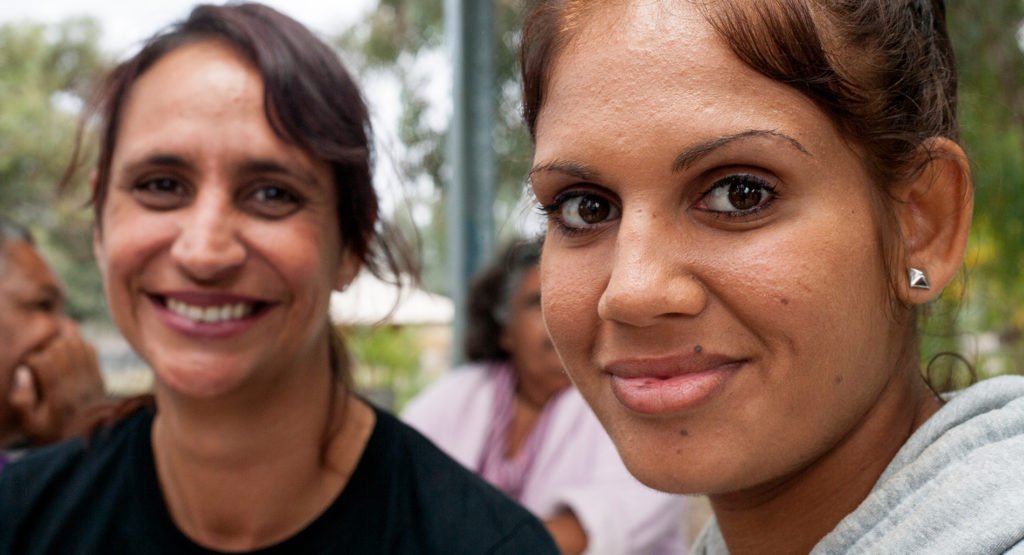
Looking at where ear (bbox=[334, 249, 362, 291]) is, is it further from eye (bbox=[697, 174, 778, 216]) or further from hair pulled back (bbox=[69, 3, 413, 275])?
eye (bbox=[697, 174, 778, 216])

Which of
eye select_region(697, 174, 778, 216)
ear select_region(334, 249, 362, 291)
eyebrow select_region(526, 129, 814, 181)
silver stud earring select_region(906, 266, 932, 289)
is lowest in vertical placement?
ear select_region(334, 249, 362, 291)

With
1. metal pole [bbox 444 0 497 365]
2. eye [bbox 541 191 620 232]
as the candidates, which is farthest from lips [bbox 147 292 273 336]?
metal pole [bbox 444 0 497 365]

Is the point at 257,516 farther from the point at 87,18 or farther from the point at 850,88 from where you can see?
the point at 87,18

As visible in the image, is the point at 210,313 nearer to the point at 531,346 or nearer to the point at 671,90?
the point at 671,90

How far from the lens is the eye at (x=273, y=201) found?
1.80 m

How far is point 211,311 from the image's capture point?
5.89ft

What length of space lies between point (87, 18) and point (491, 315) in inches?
99.4

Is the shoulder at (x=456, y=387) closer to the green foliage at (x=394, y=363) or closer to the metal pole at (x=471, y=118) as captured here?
the metal pole at (x=471, y=118)

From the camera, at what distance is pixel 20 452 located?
8.57ft

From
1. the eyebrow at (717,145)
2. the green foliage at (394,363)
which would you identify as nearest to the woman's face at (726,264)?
the eyebrow at (717,145)

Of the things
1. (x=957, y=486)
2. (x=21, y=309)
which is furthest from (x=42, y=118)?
A: (x=957, y=486)

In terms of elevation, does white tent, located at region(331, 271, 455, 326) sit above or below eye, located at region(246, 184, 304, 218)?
below

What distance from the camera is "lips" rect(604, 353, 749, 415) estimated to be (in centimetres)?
103

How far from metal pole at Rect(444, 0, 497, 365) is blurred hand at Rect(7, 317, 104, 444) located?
1.40 meters
